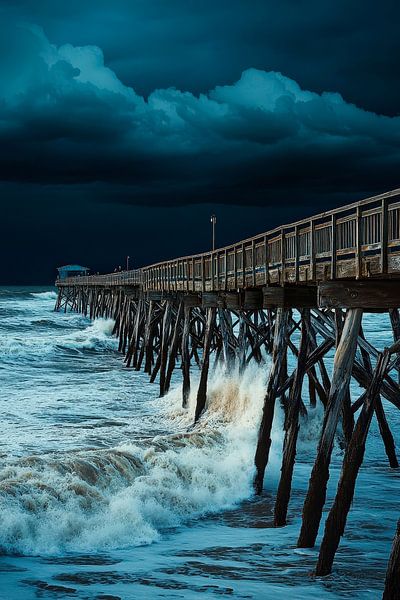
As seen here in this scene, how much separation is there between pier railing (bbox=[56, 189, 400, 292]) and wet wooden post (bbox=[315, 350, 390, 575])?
1867 millimetres

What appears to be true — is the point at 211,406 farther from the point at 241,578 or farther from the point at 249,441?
the point at 241,578

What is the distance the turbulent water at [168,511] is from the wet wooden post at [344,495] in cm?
26

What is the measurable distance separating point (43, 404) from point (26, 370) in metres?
10.8

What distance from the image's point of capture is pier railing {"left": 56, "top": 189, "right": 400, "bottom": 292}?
31.4ft

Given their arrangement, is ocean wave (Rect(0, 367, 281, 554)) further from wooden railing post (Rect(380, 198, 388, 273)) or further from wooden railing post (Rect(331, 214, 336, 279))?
wooden railing post (Rect(380, 198, 388, 273))

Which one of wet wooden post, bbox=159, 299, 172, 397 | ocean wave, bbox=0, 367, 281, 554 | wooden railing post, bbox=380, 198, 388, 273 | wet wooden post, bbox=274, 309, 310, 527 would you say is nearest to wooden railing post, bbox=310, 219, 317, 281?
wet wooden post, bbox=274, 309, 310, 527

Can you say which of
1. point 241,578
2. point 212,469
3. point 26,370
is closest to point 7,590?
point 241,578

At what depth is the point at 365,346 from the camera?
40.9ft

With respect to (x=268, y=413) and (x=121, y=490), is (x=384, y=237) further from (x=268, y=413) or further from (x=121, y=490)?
(x=121, y=490)

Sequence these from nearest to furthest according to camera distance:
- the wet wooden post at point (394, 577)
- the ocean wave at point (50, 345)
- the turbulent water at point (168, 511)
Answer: the wet wooden post at point (394, 577), the turbulent water at point (168, 511), the ocean wave at point (50, 345)

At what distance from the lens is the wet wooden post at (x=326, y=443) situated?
9516 mm

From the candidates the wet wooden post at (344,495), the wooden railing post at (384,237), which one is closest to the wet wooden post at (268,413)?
the wet wooden post at (344,495)

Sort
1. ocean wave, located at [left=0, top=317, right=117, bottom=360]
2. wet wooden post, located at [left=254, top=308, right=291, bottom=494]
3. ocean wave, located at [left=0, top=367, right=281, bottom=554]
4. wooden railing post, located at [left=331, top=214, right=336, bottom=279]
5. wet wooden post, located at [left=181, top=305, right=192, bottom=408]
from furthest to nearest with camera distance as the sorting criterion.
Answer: ocean wave, located at [left=0, top=317, right=117, bottom=360] < wet wooden post, located at [left=181, top=305, right=192, bottom=408] < wet wooden post, located at [left=254, top=308, right=291, bottom=494] < wooden railing post, located at [left=331, top=214, right=336, bottom=279] < ocean wave, located at [left=0, top=367, right=281, bottom=554]

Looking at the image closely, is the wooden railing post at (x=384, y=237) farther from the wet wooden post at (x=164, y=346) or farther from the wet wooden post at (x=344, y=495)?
the wet wooden post at (x=164, y=346)
